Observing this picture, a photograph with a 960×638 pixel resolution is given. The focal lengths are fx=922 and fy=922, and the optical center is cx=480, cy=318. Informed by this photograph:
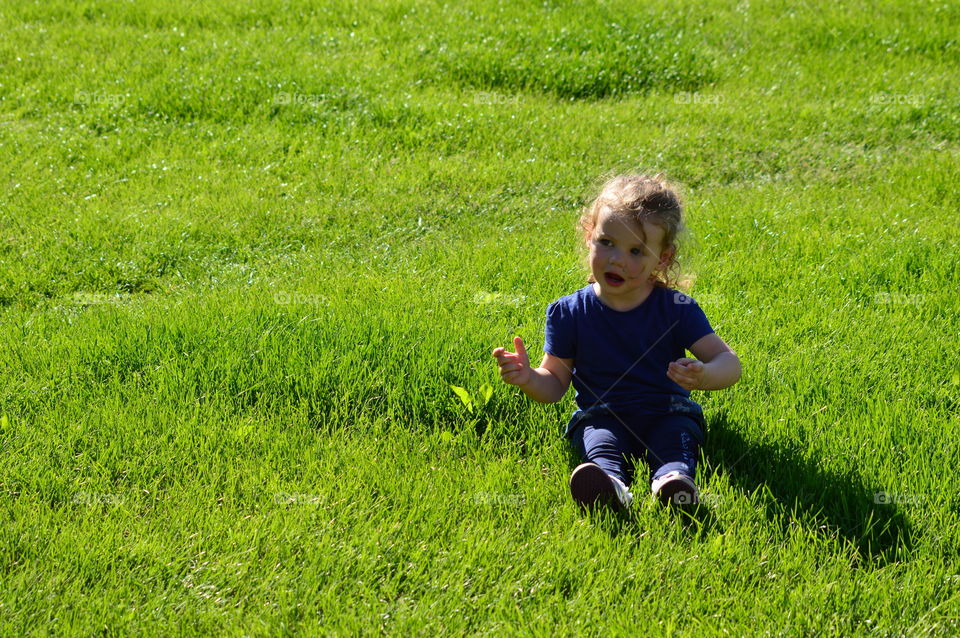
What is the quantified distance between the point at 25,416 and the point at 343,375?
1.40 meters

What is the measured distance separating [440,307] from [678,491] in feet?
7.08

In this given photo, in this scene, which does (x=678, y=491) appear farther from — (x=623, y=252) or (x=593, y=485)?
(x=623, y=252)

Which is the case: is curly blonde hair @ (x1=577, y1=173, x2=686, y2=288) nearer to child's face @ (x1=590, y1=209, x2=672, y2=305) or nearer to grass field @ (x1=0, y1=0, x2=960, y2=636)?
child's face @ (x1=590, y1=209, x2=672, y2=305)

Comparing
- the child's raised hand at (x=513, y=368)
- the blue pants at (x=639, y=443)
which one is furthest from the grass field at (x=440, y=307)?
the child's raised hand at (x=513, y=368)

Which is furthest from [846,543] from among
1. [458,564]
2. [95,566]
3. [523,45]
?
[523,45]

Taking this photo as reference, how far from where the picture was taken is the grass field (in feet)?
10.2

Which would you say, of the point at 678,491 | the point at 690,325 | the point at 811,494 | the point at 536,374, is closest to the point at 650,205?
the point at 690,325

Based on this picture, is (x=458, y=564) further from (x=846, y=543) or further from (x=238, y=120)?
(x=238, y=120)

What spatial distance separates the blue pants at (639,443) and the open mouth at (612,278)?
57cm

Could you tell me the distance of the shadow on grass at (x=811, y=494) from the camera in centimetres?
327

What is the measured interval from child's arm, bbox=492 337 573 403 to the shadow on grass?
665 mm

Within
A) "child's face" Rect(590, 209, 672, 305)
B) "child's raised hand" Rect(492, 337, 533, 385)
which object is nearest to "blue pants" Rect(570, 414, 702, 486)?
"child's raised hand" Rect(492, 337, 533, 385)

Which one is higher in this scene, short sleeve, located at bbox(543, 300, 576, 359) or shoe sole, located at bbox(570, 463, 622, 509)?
short sleeve, located at bbox(543, 300, 576, 359)

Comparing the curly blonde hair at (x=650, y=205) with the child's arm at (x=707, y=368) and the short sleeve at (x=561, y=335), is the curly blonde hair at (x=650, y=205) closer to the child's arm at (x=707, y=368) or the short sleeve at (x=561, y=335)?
the short sleeve at (x=561, y=335)
